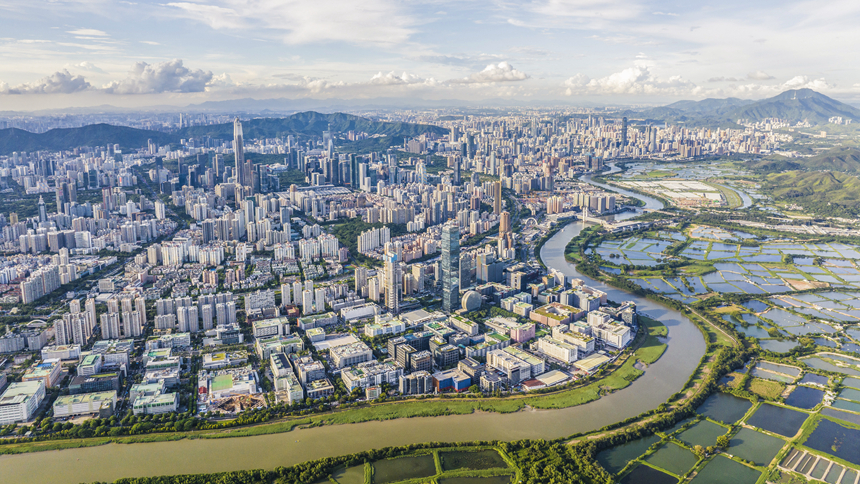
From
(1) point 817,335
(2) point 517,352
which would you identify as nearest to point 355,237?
(2) point 517,352

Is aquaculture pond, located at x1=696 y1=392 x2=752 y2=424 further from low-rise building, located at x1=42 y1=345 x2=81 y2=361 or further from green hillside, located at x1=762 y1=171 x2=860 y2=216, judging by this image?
green hillside, located at x1=762 y1=171 x2=860 y2=216

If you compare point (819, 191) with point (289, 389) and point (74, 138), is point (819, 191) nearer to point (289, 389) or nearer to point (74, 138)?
point (289, 389)

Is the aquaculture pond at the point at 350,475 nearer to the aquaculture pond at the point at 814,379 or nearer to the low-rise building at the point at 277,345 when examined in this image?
the low-rise building at the point at 277,345

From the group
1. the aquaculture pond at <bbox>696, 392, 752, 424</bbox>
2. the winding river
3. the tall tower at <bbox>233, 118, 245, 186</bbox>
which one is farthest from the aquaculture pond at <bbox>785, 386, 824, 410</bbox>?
the tall tower at <bbox>233, 118, 245, 186</bbox>

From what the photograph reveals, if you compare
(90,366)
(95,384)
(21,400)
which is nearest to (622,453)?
(95,384)

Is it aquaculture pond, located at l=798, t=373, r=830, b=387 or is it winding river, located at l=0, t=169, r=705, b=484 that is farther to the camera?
aquaculture pond, located at l=798, t=373, r=830, b=387

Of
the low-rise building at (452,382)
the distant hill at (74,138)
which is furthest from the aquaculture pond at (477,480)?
the distant hill at (74,138)
